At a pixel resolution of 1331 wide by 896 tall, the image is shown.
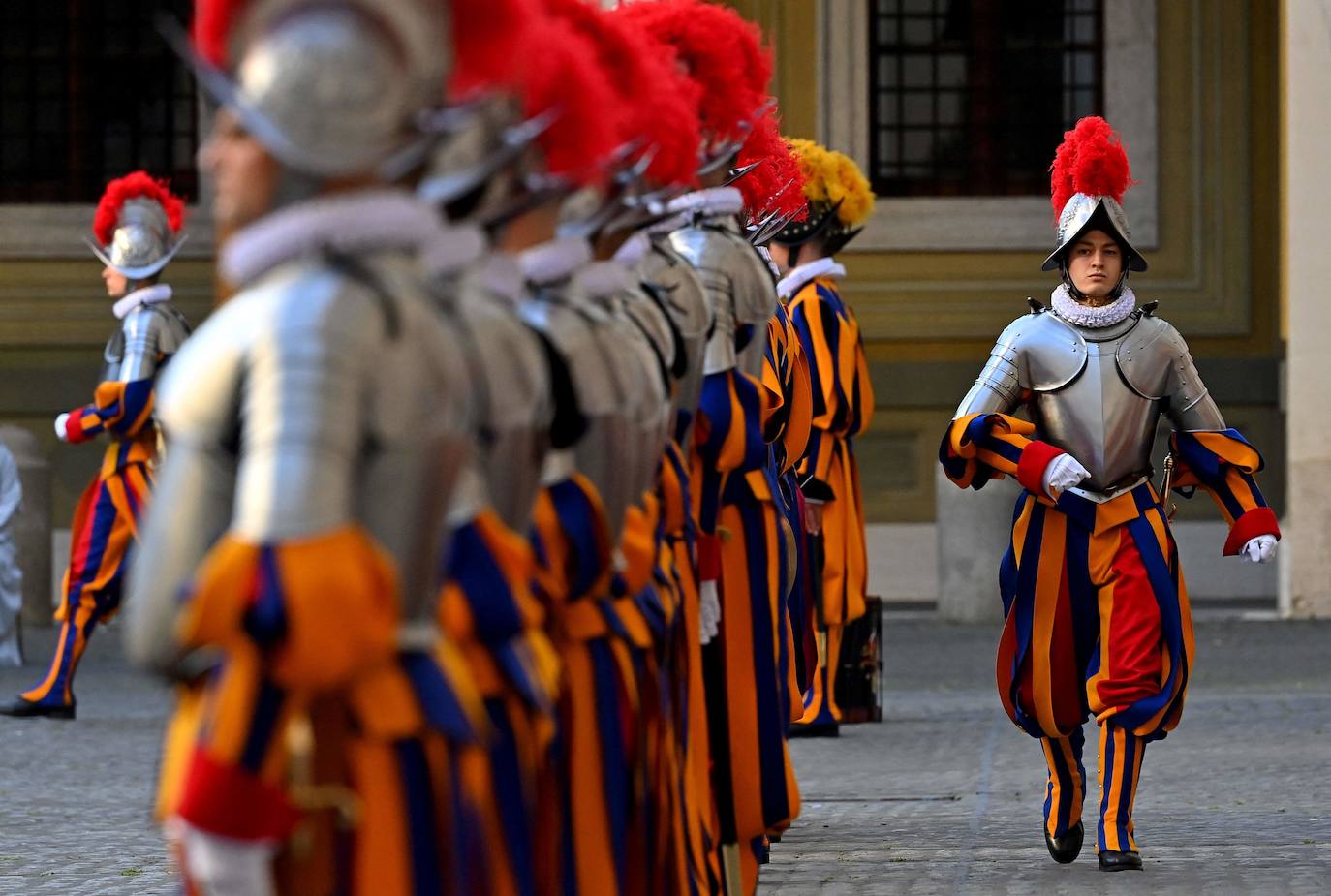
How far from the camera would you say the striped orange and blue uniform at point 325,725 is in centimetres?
309

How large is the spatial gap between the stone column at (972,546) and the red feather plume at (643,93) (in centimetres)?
1072

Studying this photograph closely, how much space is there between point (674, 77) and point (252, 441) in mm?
2712

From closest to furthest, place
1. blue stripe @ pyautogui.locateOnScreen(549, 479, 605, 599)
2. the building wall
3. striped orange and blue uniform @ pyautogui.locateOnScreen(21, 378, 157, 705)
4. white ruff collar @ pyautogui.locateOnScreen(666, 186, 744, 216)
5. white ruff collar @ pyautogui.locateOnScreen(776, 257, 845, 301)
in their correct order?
blue stripe @ pyautogui.locateOnScreen(549, 479, 605, 599)
white ruff collar @ pyautogui.locateOnScreen(666, 186, 744, 216)
white ruff collar @ pyautogui.locateOnScreen(776, 257, 845, 301)
striped orange and blue uniform @ pyautogui.locateOnScreen(21, 378, 157, 705)
the building wall

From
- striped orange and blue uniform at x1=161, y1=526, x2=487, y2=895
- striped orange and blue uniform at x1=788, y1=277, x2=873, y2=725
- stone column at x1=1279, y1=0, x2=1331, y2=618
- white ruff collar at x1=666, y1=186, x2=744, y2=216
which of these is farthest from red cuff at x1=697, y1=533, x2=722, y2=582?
stone column at x1=1279, y1=0, x2=1331, y2=618

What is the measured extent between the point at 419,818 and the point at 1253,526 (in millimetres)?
5173

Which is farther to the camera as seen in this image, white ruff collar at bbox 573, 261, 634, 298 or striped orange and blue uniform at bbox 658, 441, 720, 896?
striped orange and blue uniform at bbox 658, 441, 720, 896

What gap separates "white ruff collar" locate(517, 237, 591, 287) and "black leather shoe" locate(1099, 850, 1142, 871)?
11.6 ft

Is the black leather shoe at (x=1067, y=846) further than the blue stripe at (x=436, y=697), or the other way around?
the black leather shoe at (x=1067, y=846)

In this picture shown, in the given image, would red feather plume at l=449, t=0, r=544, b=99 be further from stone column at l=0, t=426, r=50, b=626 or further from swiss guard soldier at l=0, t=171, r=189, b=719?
stone column at l=0, t=426, r=50, b=626

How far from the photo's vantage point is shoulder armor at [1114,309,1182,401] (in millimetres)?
7953

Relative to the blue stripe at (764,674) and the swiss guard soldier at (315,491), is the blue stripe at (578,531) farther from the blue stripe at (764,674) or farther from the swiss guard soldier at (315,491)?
the blue stripe at (764,674)

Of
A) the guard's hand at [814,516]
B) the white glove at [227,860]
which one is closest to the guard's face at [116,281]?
the guard's hand at [814,516]

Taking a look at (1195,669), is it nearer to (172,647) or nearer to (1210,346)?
(1210,346)

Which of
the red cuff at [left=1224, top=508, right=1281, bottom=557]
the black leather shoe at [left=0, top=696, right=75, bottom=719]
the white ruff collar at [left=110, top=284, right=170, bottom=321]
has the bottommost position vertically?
the black leather shoe at [left=0, top=696, right=75, bottom=719]
